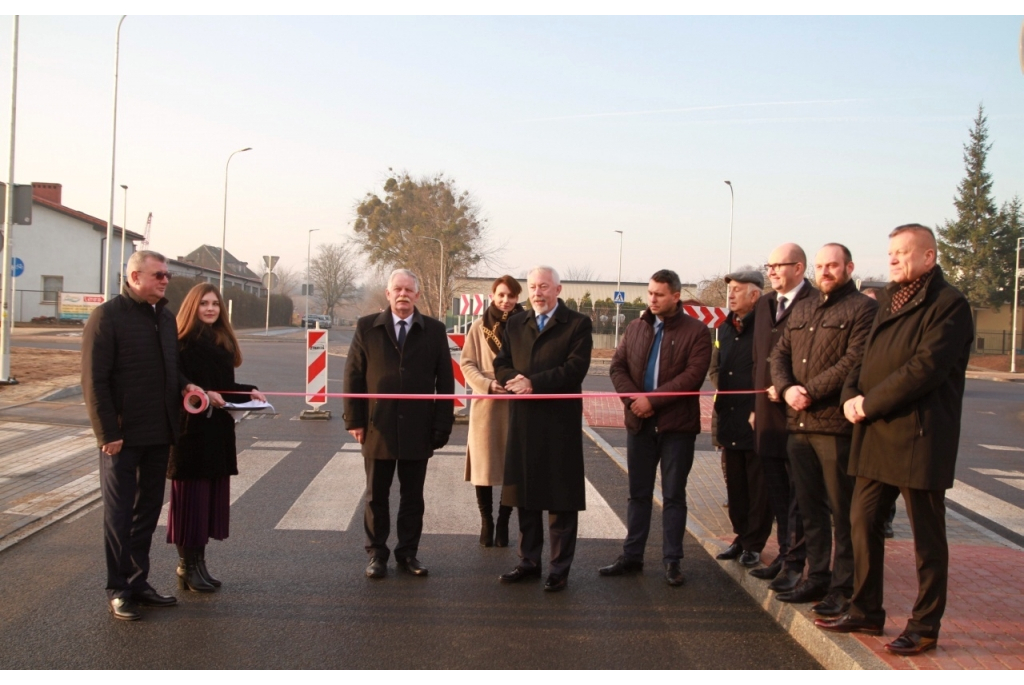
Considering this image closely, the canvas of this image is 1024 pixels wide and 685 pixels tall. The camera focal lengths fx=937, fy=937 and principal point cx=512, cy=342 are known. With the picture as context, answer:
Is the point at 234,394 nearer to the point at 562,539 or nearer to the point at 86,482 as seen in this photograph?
the point at 562,539

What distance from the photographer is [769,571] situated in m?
5.94

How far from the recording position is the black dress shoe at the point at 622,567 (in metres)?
6.16

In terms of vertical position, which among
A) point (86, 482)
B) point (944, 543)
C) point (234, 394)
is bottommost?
point (86, 482)

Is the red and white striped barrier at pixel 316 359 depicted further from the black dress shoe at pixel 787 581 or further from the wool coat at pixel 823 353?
the wool coat at pixel 823 353

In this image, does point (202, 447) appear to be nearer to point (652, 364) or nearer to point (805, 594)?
point (652, 364)

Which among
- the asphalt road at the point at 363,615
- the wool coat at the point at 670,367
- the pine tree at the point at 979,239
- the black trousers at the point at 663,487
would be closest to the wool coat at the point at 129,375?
the asphalt road at the point at 363,615

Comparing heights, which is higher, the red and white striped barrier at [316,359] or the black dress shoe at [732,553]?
the red and white striped barrier at [316,359]

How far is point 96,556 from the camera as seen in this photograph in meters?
6.30

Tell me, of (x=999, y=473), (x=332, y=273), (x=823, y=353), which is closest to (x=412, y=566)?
(x=823, y=353)

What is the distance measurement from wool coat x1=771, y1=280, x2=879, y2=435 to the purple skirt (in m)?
3.53

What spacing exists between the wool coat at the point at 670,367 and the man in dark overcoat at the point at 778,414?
40 cm

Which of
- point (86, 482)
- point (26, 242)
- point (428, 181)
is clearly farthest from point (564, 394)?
→ point (428, 181)

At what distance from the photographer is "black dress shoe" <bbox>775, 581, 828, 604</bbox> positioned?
211 inches

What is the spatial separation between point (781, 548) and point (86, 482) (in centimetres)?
641
